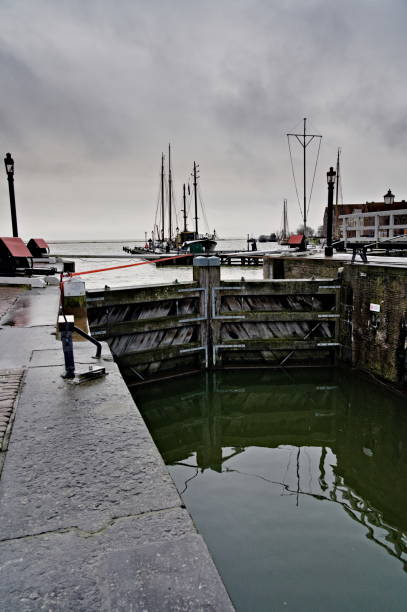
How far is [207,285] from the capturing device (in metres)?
11.6

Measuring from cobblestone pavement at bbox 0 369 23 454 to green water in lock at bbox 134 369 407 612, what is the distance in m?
2.97

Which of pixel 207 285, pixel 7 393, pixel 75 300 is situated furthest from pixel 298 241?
pixel 7 393

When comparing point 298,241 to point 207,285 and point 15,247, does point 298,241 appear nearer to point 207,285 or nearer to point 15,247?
point 207,285

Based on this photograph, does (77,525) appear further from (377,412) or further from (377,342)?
(377,342)

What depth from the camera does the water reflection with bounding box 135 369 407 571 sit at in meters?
6.36

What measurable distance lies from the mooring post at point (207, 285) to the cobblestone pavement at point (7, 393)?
709cm

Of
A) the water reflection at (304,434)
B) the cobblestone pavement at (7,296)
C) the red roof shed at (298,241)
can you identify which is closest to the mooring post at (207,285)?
the water reflection at (304,434)

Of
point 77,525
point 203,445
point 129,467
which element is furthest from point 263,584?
point 203,445

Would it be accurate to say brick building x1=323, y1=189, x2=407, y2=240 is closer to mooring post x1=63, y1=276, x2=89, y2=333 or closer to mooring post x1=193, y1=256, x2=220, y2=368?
mooring post x1=193, y1=256, x2=220, y2=368

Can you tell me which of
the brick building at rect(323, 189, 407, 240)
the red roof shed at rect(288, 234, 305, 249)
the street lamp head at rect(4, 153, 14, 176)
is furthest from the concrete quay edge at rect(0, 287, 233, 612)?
the red roof shed at rect(288, 234, 305, 249)

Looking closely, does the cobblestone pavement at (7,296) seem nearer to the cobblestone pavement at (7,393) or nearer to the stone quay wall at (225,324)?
the stone quay wall at (225,324)

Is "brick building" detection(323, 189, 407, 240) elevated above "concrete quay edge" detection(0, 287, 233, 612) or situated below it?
above

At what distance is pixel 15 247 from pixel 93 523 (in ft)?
48.0

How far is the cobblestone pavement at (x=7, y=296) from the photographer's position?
9.28m
